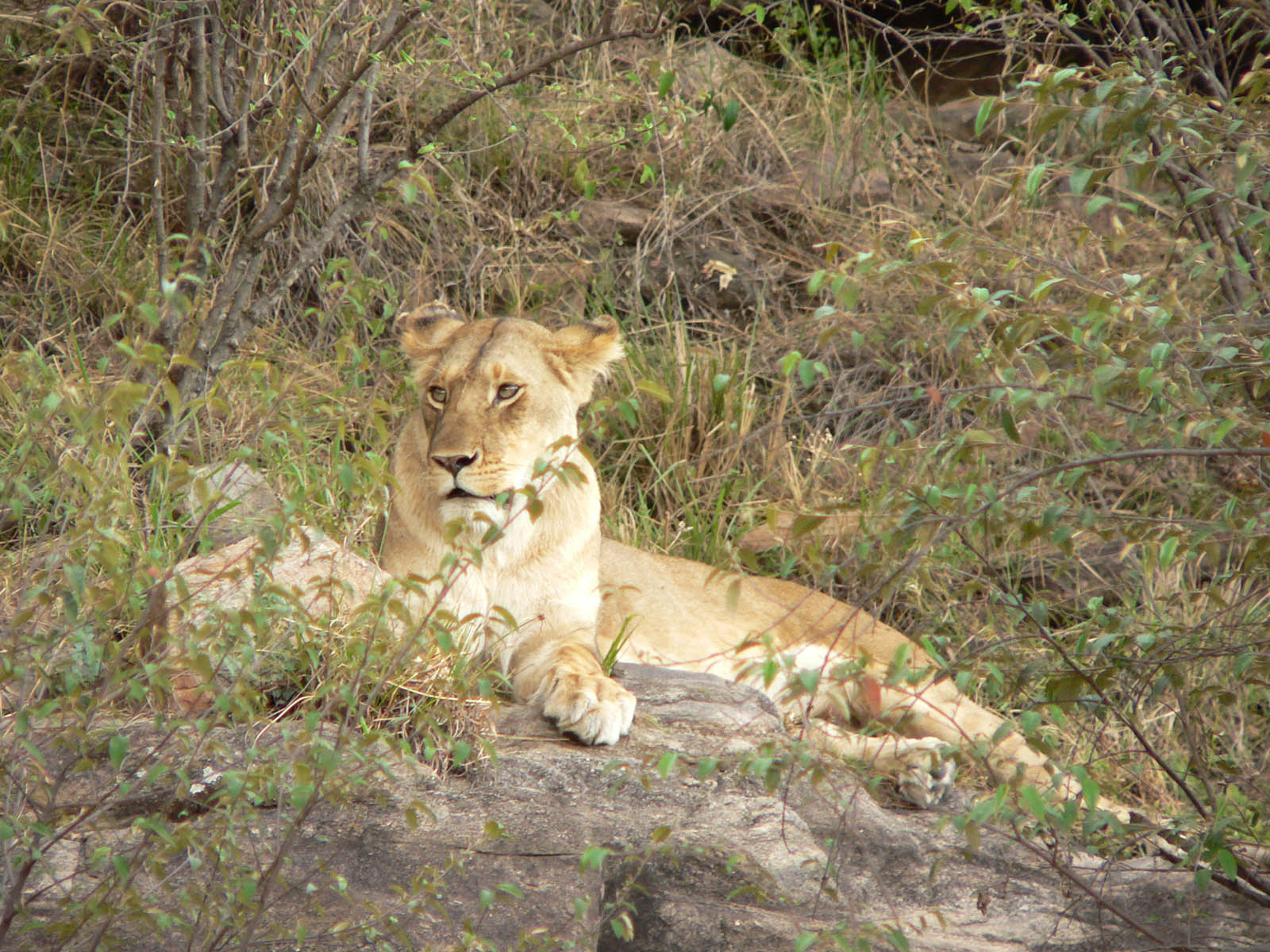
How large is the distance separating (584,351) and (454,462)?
2.42 feet

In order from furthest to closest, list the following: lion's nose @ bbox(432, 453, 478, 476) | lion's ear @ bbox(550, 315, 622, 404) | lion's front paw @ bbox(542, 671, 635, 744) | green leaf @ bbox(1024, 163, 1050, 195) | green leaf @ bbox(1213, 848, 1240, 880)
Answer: lion's ear @ bbox(550, 315, 622, 404) → lion's nose @ bbox(432, 453, 478, 476) → lion's front paw @ bbox(542, 671, 635, 744) → green leaf @ bbox(1213, 848, 1240, 880) → green leaf @ bbox(1024, 163, 1050, 195)

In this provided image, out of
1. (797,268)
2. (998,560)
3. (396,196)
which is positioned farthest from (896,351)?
(396,196)

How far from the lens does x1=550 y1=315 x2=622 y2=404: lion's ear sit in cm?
412

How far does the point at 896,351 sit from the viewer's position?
22.3ft

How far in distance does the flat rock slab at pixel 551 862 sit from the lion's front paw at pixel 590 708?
0.16ft

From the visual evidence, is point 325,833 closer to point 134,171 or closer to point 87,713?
point 87,713

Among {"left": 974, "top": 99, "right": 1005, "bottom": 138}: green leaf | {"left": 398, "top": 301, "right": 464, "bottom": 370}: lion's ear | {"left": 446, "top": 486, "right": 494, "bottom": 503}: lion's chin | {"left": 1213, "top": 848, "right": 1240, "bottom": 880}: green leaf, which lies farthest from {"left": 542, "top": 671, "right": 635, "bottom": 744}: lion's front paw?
{"left": 974, "top": 99, "right": 1005, "bottom": 138}: green leaf

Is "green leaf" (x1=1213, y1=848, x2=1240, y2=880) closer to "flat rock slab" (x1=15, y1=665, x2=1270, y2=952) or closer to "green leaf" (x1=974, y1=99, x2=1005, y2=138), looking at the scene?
"flat rock slab" (x1=15, y1=665, x2=1270, y2=952)

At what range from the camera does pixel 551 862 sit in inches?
111

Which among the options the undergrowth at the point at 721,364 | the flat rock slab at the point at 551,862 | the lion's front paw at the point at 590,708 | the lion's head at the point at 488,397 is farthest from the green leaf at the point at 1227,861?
the lion's head at the point at 488,397

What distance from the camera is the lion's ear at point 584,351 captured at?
4.12 metres

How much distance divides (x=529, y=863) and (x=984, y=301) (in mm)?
1516

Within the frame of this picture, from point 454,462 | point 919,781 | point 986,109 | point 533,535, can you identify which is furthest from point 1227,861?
point 533,535

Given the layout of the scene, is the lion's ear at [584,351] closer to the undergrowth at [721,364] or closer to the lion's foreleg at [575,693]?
the undergrowth at [721,364]
